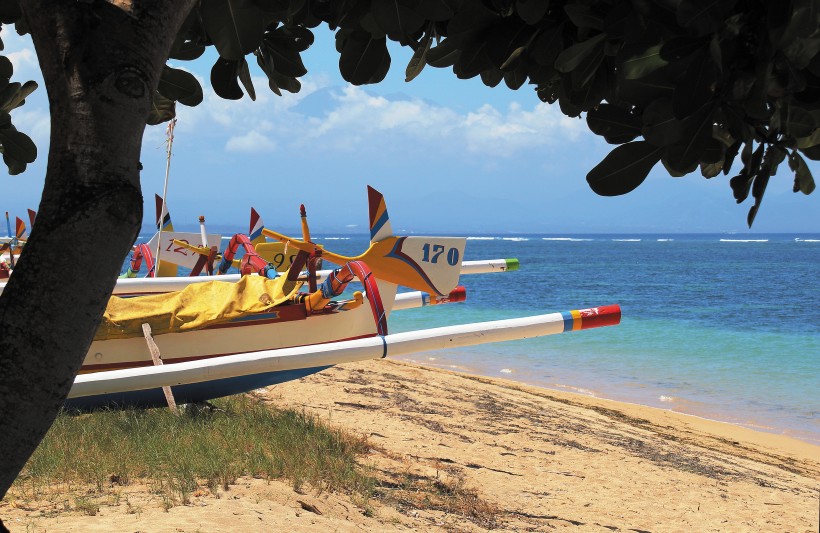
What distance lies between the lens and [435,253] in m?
8.52

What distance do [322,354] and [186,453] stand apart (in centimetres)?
126

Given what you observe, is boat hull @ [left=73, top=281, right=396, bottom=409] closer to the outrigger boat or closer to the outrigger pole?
the outrigger boat

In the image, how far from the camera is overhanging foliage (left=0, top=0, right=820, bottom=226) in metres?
1.50

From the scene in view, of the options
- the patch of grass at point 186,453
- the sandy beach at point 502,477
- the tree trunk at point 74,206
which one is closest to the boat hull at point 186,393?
the patch of grass at point 186,453

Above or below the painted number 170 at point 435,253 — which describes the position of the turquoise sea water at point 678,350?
below

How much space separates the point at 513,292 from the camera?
36156 millimetres

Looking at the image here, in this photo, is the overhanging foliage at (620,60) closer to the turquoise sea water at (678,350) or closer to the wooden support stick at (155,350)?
the wooden support stick at (155,350)

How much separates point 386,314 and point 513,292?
92.8ft

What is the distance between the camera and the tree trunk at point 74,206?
5.78 ft

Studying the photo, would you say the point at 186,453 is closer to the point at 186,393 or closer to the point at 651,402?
the point at 186,393

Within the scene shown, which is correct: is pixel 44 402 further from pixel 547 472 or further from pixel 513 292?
pixel 513 292

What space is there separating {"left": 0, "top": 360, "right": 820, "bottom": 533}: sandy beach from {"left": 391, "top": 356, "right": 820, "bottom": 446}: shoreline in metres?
0.45

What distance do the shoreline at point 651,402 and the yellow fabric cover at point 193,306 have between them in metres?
7.26

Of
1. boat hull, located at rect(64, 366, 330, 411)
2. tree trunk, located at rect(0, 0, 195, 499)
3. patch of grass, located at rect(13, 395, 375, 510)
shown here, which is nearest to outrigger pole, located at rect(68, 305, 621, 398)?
patch of grass, located at rect(13, 395, 375, 510)
